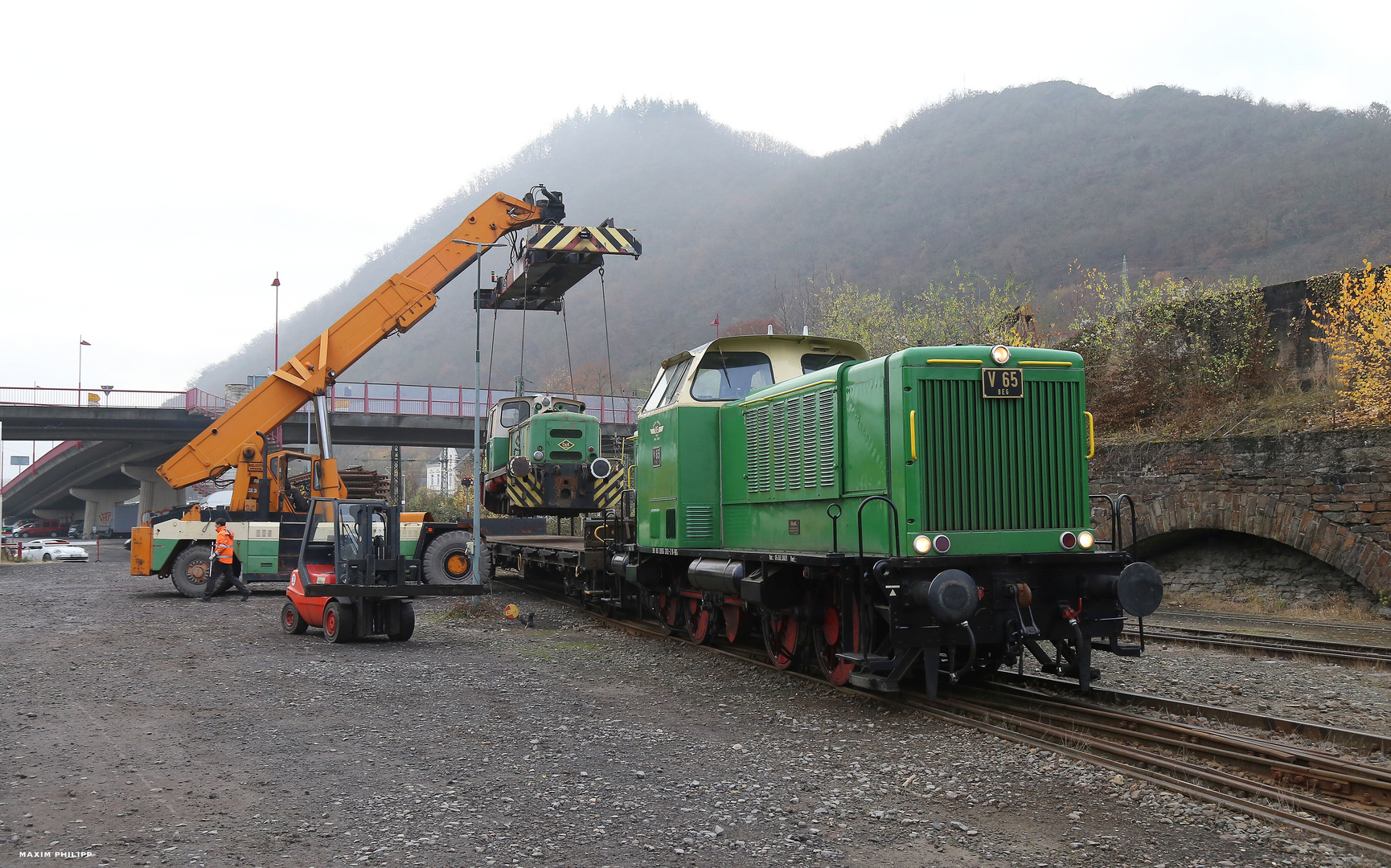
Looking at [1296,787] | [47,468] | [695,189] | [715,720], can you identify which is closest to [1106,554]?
[1296,787]

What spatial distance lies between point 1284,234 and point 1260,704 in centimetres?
7210

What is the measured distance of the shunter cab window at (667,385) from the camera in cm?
1005

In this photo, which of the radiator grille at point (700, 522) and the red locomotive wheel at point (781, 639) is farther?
the radiator grille at point (700, 522)

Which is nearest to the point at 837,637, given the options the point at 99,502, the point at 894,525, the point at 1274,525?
the point at 894,525

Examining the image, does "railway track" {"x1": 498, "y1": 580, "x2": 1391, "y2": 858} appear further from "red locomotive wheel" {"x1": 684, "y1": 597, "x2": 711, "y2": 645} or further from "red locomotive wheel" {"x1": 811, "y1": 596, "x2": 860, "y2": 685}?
"red locomotive wheel" {"x1": 684, "y1": 597, "x2": 711, "y2": 645}

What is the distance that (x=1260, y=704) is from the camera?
7.21m

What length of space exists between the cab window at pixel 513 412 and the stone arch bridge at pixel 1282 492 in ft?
38.4

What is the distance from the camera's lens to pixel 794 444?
8.35m

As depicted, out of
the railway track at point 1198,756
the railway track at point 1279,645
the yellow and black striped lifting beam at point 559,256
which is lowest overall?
the railway track at point 1279,645

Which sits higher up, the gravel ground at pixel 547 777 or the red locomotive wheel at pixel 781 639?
the red locomotive wheel at pixel 781 639

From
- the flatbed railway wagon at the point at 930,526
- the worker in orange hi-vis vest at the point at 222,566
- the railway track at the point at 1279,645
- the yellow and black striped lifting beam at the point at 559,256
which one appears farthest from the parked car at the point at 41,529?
the railway track at the point at 1279,645

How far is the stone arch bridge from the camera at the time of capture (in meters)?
13.4

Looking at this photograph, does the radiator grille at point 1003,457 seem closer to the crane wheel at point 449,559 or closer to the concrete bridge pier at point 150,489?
the crane wheel at point 449,559

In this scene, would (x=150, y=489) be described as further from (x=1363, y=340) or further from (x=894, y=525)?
(x=1363, y=340)
